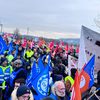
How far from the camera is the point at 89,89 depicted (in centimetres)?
745

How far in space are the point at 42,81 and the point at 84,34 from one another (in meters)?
1.53

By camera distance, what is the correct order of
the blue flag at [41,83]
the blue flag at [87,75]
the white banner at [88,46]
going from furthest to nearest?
the blue flag at [41,83] → the white banner at [88,46] → the blue flag at [87,75]

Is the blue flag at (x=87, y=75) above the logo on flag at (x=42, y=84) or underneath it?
above

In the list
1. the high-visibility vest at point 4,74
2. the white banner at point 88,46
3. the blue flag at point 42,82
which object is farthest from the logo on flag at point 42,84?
the high-visibility vest at point 4,74

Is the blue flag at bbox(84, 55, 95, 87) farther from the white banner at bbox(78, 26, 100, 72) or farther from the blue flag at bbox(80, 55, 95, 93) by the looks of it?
the white banner at bbox(78, 26, 100, 72)

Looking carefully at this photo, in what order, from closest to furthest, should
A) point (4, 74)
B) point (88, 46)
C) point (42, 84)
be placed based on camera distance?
Answer: 1. point (88, 46)
2. point (42, 84)
3. point (4, 74)

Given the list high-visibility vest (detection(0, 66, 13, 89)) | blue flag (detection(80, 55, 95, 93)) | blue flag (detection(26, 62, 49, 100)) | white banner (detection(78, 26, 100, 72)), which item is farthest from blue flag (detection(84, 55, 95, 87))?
high-visibility vest (detection(0, 66, 13, 89))

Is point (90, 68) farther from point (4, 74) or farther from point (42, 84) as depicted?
point (4, 74)

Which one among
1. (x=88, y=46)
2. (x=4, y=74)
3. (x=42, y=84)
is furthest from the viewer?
(x=4, y=74)

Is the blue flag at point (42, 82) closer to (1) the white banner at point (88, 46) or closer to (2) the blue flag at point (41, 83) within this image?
(2) the blue flag at point (41, 83)

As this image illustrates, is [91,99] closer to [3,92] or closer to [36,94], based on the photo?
[36,94]

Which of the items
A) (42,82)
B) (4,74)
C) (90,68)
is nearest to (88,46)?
(90,68)

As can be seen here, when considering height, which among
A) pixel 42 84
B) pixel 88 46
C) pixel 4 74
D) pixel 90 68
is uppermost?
pixel 88 46

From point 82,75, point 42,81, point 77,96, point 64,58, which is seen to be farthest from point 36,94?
point 64,58
